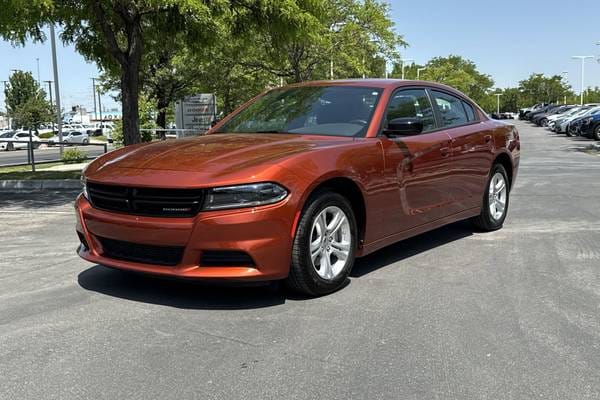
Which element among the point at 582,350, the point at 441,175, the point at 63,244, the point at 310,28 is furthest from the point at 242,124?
the point at 310,28

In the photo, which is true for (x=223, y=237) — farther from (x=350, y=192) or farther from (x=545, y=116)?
(x=545, y=116)

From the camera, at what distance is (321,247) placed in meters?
4.65

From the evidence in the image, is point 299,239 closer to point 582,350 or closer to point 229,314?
point 229,314

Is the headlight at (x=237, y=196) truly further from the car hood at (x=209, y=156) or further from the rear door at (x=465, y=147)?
the rear door at (x=465, y=147)

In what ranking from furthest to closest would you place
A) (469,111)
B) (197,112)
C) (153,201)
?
(197,112), (469,111), (153,201)

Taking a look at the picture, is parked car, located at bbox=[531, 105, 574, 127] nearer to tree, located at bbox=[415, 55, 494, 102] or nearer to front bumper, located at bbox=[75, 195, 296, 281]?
tree, located at bbox=[415, 55, 494, 102]

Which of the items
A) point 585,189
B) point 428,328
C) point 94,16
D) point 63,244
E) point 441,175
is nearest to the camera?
point 428,328

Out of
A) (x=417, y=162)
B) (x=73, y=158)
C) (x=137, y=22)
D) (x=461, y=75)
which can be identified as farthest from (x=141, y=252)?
(x=461, y=75)

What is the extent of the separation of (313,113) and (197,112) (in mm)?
19958

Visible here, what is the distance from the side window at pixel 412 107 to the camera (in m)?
5.57

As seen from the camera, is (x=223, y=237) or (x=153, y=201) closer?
(x=223, y=237)

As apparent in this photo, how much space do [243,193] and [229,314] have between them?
847 millimetres

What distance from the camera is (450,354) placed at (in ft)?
11.9

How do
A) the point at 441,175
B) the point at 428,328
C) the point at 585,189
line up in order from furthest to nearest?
the point at 585,189 → the point at 441,175 → the point at 428,328
